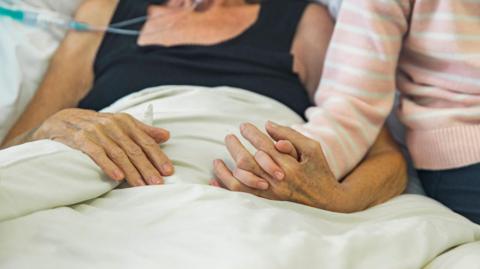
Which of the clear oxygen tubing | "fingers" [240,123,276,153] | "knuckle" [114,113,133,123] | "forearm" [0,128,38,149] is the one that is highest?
the clear oxygen tubing

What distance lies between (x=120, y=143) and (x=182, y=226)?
0.74ft

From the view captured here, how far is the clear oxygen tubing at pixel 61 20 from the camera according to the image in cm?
131

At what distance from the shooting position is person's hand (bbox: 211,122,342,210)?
3.03 feet

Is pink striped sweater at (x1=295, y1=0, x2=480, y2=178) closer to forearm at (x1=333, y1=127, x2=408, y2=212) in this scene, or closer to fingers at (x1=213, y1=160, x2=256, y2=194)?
forearm at (x1=333, y1=127, x2=408, y2=212)

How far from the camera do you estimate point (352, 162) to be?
3.63ft

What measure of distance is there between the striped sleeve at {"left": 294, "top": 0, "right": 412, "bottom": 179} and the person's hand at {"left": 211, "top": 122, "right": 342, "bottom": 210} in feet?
0.35

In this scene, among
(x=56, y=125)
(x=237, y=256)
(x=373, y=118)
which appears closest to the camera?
(x=237, y=256)

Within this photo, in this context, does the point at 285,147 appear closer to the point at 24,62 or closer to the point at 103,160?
the point at 103,160

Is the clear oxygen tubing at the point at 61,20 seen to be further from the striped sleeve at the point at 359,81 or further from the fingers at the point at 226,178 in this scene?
the fingers at the point at 226,178

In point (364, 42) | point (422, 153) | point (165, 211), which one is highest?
point (364, 42)

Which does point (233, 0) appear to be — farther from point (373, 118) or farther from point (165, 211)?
point (165, 211)

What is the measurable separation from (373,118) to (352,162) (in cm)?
10

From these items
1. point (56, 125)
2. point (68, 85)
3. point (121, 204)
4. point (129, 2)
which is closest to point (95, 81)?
point (68, 85)

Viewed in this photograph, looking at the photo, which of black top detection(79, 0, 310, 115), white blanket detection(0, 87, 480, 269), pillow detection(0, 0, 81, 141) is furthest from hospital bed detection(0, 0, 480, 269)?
pillow detection(0, 0, 81, 141)
